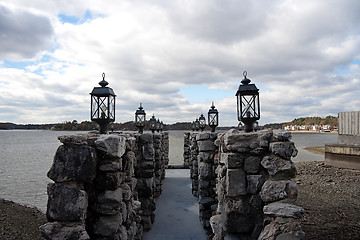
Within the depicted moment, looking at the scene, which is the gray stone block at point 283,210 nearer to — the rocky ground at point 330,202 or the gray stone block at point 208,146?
the rocky ground at point 330,202

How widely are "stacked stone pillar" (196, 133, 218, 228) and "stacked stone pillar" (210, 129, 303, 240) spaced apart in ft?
8.51

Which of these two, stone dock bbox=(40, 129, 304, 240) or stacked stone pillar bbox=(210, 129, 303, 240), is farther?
stacked stone pillar bbox=(210, 129, 303, 240)

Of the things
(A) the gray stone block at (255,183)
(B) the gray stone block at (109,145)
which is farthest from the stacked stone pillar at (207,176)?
(B) the gray stone block at (109,145)

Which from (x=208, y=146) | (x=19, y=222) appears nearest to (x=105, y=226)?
(x=208, y=146)

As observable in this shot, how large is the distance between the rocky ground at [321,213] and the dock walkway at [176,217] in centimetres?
274

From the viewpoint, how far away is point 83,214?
2.71 meters

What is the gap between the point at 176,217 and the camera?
23.5 feet

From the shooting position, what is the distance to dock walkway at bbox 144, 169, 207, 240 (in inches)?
232

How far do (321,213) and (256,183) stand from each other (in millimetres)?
4497

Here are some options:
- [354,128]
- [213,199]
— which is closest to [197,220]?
[213,199]

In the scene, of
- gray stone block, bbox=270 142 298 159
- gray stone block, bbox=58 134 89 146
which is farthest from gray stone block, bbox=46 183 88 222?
gray stone block, bbox=270 142 298 159

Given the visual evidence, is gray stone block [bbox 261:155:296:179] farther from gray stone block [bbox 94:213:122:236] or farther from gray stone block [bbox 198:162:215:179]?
gray stone block [bbox 198:162:215:179]

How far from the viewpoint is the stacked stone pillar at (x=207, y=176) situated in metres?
6.23

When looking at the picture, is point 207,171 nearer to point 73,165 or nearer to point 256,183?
point 256,183
